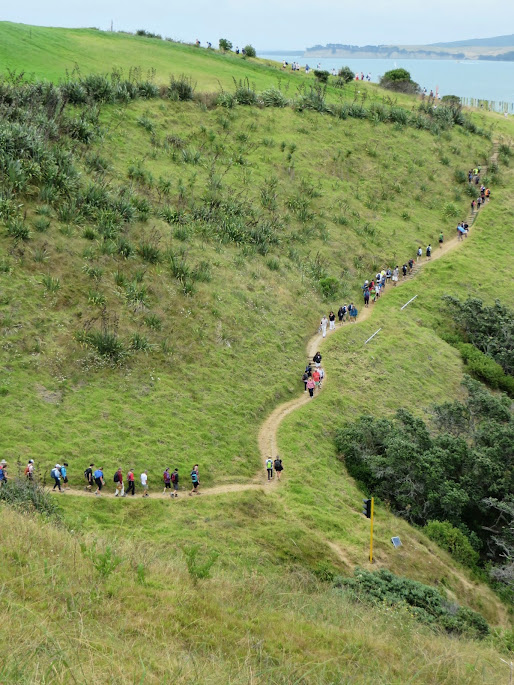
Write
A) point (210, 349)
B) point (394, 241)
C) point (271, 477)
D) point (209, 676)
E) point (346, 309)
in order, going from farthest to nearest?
point (394, 241), point (346, 309), point (210, 349), point (271, 477), point (209, 676)

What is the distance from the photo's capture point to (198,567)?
1234cm

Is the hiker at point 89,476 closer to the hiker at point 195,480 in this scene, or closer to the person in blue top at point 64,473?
the person in blue top at point 64,473

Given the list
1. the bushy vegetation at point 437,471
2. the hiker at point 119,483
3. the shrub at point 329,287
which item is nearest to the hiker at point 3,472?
the hiker at point 119,483

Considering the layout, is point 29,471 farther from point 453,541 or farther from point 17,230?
point 453,541

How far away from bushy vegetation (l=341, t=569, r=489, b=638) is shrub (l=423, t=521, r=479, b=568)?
12.2 feet

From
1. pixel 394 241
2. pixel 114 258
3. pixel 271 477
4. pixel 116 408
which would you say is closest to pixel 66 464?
pixel 116 408

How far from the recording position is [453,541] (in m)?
22.1

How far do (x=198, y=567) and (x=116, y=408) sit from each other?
40.6ft

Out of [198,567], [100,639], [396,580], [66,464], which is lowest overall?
[396,580]

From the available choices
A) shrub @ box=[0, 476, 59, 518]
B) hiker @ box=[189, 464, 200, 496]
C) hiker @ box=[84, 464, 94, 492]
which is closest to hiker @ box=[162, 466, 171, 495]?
hiker @ box=[189, 464, 200, 496]

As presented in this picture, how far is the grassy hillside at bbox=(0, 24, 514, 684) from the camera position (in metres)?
9.87

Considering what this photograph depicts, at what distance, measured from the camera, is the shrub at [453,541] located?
2188 cm

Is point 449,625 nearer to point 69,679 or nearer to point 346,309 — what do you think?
point 69,679

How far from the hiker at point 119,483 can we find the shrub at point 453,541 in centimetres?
1046
